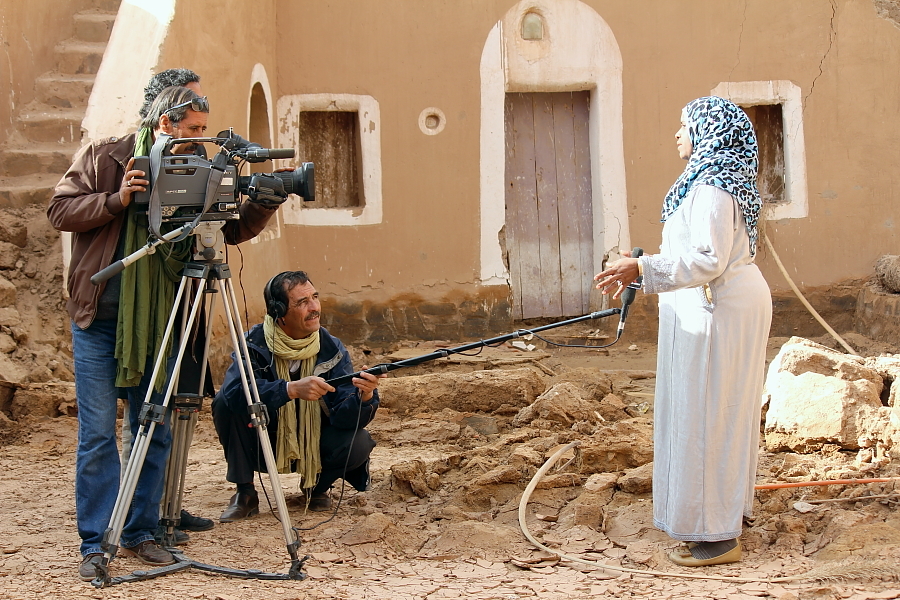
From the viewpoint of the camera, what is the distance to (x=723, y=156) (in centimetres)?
358

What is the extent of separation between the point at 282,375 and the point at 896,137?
7087 millimetres

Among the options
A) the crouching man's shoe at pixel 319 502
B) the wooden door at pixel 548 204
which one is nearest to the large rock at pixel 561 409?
the crouching man's shoe at pixel 319 502

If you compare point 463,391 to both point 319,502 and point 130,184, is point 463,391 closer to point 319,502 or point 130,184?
point 319,502

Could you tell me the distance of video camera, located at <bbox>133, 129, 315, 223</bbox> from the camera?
11.4 feet

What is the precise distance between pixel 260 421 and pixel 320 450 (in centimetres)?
86

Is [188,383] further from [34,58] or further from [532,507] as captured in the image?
[34,58]

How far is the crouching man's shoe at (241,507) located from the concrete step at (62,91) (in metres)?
3.94

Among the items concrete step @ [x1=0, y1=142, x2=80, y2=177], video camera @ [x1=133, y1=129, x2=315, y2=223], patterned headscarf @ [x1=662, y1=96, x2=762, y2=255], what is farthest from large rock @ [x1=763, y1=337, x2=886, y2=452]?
concrete step @ [x1=0, y1=142, x2=80, y2=177]

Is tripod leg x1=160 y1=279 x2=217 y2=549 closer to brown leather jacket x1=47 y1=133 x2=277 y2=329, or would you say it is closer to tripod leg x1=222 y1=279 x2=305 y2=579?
tripod leg x1=222 y1=279 x2=305 y2=579

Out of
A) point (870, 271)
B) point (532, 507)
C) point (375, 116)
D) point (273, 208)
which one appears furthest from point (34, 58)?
point (870, 271)

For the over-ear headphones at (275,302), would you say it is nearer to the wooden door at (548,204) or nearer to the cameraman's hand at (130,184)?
the cameraman's hand at (130,184)

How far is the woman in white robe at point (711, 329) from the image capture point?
11.6ft

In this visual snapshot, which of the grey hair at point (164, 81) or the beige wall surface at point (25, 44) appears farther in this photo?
the beige wall surface at point (25, 44)

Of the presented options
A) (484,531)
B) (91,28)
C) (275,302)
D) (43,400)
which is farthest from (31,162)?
(484,531)
